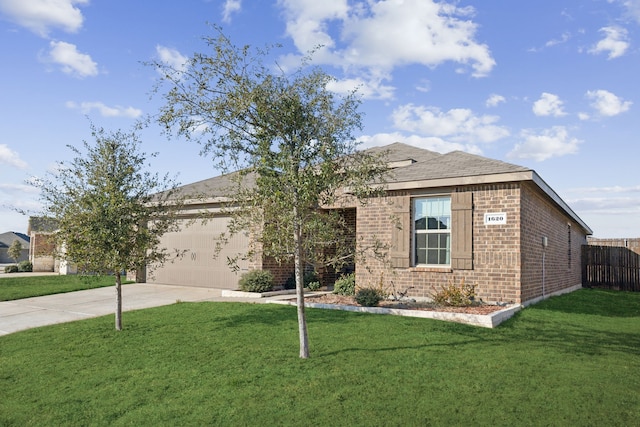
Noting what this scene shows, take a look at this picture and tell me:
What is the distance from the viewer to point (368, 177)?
21.8ft

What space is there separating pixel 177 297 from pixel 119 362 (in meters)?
6.37

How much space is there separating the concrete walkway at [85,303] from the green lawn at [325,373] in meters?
1.52

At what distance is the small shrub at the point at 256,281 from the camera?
1316 cm

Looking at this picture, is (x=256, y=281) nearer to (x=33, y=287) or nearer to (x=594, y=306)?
(x=33, y=287)

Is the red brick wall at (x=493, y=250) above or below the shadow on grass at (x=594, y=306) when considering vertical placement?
above

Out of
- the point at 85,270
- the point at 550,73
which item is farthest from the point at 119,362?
the point at 550,73

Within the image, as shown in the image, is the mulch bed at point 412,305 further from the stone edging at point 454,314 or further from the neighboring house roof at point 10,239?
the neighboring house roof at point 10,239

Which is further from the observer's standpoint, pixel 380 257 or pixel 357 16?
pixel 357 16

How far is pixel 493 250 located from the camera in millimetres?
10570

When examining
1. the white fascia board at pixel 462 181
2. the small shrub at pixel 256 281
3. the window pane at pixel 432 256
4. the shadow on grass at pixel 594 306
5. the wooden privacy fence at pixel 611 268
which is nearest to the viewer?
the white fascia board at pixel 462 181

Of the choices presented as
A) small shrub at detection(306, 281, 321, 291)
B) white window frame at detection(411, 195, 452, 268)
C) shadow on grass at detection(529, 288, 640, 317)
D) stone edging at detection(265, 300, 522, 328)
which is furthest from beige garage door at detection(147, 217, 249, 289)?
shadow on grass at detection(529, 288, 640, 317)

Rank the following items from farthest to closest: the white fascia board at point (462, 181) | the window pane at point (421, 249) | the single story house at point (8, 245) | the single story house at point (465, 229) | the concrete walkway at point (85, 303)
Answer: the single story house at point (8, 245)
the window pane at point (421, 249)
the concrete walkway at point (85, 303)
the single story house at point (465, 229)
the white fascia board at point (462, 181)

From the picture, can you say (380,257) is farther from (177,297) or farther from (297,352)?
(177,297)

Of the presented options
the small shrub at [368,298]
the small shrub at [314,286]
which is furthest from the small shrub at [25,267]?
the small shrub at [368,298]
